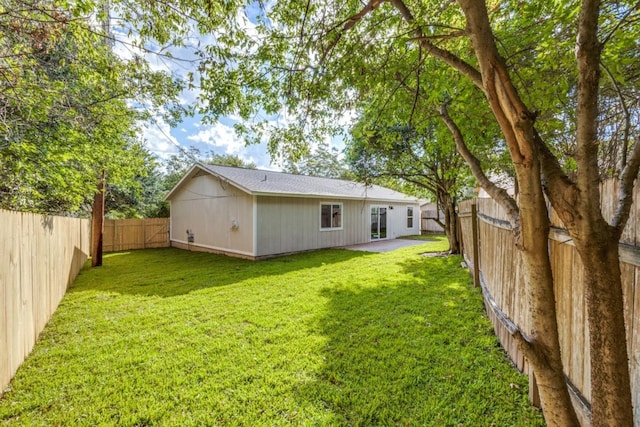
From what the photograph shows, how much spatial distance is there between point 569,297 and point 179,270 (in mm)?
8599

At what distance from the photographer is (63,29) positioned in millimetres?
3555

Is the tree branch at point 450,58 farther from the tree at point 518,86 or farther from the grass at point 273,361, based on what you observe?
the grass at point 273,361

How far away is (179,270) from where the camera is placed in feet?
27.0

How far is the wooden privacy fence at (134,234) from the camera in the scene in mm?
12328

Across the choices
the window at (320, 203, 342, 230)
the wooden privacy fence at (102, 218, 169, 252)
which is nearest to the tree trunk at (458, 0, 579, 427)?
the window at (320, 203, 342, 230)

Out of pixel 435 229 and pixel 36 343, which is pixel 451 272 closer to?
pixel 36 343

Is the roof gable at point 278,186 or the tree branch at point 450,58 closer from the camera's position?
the tree branch at point 450,58

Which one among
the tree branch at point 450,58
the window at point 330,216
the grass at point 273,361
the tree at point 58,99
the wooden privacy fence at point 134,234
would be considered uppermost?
the tree at point 58,99

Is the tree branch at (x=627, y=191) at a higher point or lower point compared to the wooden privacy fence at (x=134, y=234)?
higher

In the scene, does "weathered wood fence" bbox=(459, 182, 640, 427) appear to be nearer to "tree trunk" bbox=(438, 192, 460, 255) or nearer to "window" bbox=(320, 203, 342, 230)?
"tree trunk" bbox=(438, 192, 460, 255)

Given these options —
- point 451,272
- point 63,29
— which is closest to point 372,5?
point 63,29

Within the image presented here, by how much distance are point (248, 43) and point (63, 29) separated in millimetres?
2432

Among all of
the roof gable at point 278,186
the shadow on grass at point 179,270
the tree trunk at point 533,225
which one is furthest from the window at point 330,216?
the tree trunk at point 533,225

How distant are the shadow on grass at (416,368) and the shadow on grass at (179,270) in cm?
344
